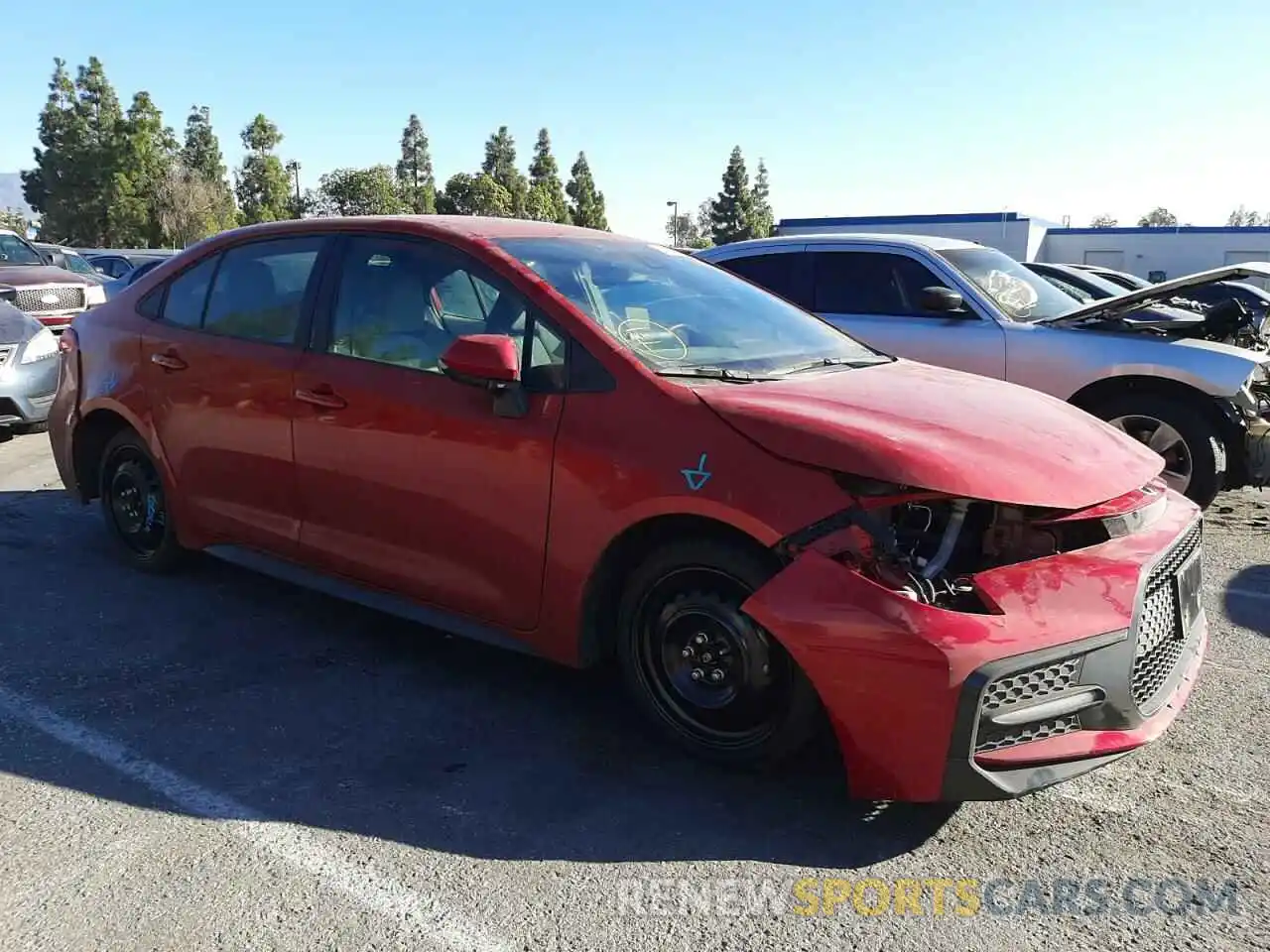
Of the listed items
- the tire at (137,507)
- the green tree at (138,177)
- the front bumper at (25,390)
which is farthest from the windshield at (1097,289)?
the green tree at (138,177)

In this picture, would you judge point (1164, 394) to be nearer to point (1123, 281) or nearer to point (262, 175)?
point (1123, 281)

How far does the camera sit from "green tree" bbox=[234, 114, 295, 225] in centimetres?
6825

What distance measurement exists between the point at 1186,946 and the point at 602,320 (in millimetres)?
2413

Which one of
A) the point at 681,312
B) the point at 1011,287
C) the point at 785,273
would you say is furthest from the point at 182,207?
the point at 681,312

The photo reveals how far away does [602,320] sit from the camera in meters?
3.46

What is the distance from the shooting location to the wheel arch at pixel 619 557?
2998 mm

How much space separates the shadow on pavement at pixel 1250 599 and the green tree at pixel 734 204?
281ft

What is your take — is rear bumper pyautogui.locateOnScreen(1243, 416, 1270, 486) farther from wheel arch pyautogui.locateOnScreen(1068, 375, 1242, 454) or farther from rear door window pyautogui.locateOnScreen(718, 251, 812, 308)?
rear door window pyautogui.locateOnScreen(718, 251, 812, 308)

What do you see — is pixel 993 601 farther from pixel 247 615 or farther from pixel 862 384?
Answer: pixel 247 615

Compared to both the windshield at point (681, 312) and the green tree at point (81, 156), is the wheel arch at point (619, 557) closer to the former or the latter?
the windshield at point (681, 312)

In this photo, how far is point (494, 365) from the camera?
3.26 meters

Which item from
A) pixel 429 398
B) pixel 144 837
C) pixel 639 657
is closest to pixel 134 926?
pixel 144 837

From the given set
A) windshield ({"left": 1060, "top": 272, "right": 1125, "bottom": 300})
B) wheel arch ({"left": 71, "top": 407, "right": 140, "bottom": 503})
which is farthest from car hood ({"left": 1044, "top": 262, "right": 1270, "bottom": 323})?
wheel arch ({"left": 71, "top": 407, "right": 140, "bottom": 503})

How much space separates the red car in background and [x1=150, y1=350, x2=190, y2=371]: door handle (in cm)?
3
